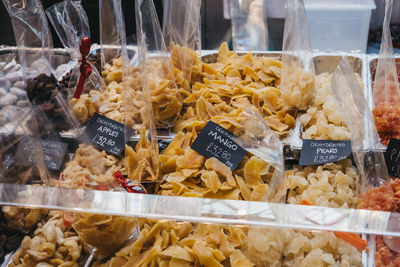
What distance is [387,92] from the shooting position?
1.58 metres

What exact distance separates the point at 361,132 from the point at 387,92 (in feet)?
1.80

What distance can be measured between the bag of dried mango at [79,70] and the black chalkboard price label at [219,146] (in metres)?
0.46

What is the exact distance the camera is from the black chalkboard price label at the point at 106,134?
1419 mm

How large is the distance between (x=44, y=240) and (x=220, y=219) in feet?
1.52

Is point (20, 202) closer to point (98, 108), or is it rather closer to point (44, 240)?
point (44, 240)

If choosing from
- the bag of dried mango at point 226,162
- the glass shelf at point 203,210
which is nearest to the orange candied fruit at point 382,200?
the glass shelf at point 203,210

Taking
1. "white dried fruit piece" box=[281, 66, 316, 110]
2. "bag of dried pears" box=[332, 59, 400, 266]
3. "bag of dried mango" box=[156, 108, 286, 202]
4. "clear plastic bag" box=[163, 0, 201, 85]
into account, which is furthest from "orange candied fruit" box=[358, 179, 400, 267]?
"clear plastic bag" box=[163, 0, 201, 85]

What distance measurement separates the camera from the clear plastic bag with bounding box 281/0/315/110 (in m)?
1.60

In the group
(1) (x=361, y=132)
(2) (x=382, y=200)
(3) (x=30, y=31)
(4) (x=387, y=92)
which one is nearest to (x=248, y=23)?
(4) (x=387, y=92)

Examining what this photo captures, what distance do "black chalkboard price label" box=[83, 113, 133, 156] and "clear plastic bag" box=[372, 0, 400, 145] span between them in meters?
0.87

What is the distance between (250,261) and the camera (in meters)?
0.91

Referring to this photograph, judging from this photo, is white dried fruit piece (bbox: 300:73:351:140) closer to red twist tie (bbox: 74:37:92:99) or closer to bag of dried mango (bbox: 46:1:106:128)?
bag of dried mango (bbox: 46:1:106:128)

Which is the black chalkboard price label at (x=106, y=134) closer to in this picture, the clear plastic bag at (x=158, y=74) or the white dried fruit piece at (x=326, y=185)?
the clear plastic bag at (x=158, y=74)

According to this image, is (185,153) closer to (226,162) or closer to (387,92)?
(226,162)
